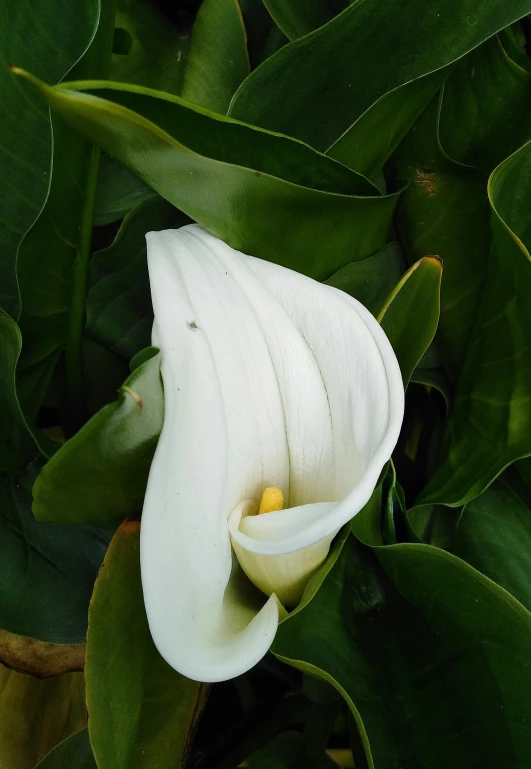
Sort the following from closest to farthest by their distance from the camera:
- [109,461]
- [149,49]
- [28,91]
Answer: [109,461] < [28,91] < [149,49]

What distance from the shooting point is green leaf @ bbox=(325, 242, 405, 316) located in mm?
488

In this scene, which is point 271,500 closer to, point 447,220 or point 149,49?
point 447,220

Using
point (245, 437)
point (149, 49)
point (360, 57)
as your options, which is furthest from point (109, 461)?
point (149, 49)

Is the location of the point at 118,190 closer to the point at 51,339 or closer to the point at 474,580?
the point at 51,339

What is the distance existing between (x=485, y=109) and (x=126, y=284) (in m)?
0.28

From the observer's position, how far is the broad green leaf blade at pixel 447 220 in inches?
20.1

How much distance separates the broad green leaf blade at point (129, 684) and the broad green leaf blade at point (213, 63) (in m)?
0.33

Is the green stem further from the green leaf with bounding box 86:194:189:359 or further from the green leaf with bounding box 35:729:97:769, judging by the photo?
the green leaf with bounding box 35:729:97:769

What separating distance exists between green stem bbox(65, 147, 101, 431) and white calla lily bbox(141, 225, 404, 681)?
0.35ft

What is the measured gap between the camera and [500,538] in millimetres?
520

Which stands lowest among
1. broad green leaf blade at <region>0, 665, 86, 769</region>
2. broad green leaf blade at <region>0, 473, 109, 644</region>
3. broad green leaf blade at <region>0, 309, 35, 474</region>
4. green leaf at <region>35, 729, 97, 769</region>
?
broad green leaf blade at <region>0, 665, 86, 769</region>

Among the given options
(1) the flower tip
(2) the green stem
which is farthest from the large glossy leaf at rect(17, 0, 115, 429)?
(1) the flower tip

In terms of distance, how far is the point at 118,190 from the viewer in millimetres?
556

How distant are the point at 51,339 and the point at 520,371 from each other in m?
0.33
